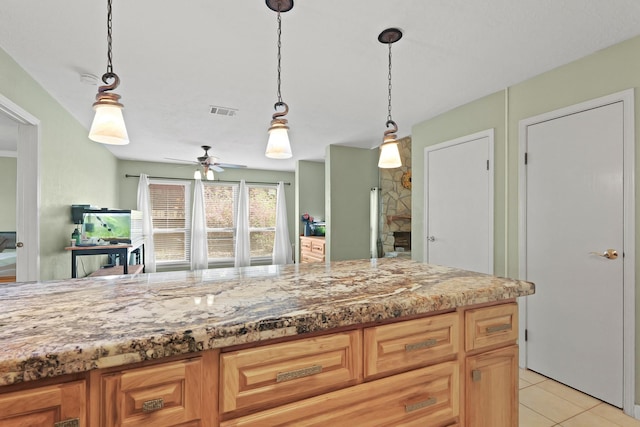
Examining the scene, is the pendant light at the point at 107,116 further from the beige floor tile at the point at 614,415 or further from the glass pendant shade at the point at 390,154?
the beige floor tile at the point at 614,415

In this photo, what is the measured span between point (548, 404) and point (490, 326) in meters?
1.42

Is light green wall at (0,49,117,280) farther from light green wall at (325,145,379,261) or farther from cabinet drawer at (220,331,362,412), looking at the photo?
light green wall at (325,145,379,261)

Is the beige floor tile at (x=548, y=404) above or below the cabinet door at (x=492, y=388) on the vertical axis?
below

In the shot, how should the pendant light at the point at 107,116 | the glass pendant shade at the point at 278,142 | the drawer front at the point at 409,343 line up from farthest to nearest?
the glass pendant shade at the point at 278,142 → the pendant light at the point at 107,116 → the drawer front at the point at 409,343

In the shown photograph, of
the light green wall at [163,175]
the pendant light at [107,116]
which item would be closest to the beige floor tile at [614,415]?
the pendant light at [107,116]

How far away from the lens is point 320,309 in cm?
98

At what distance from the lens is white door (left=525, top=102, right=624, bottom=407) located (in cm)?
202

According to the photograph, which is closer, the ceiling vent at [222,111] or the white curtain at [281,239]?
the ceiling vent at [222,111]

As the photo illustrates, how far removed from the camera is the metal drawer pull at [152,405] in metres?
0.78

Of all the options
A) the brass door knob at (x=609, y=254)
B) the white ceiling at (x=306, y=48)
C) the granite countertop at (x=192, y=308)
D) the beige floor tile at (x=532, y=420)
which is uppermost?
the white ceiling at (x=306, y=48)

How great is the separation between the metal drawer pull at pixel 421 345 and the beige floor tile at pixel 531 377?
1878 mm

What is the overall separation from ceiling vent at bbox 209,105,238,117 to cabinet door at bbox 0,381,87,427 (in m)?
2.89

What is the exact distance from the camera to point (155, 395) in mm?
786

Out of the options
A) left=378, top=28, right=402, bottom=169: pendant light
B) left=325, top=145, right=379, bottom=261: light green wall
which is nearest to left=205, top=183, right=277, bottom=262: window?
left=325, top=145, right=379, bottom=261: light green wall
